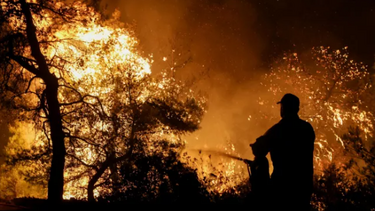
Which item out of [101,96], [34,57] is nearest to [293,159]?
[34,57]

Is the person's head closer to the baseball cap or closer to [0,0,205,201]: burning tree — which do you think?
the baseball cap

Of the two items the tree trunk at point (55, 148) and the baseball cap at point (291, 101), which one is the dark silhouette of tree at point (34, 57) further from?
the baseball cap at point (291, 101)

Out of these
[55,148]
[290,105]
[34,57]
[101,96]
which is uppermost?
[101,96]

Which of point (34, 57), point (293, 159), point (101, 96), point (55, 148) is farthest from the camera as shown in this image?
point (101, 96)

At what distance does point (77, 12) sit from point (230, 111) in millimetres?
58505

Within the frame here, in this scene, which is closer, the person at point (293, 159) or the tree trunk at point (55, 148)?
the person at point (293, 159)

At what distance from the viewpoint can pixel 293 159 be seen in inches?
158

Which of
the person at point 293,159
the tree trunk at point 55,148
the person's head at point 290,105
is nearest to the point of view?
the person at point 293,159

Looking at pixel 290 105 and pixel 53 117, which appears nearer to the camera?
pixel 290 105

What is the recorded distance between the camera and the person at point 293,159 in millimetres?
3990

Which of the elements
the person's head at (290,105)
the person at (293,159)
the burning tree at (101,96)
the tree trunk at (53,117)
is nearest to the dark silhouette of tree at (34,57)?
the tree trunk at (53,117)

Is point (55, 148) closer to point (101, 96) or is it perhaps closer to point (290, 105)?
point (101, 96)

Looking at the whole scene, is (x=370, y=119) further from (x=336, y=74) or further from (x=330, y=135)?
(x=330, y=135)

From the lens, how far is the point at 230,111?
66.0 m
